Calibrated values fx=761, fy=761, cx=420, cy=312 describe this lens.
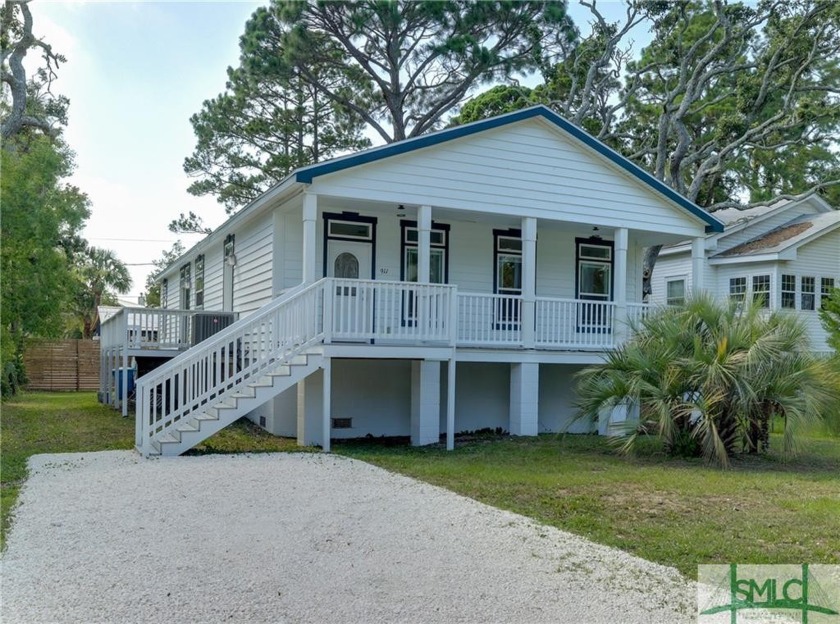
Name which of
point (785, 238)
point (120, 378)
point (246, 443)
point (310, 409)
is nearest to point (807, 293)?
point (785, 238)

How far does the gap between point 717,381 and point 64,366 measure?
22.4 m

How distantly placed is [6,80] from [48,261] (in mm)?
12242

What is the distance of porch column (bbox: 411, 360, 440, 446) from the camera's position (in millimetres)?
11766

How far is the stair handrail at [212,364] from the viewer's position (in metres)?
9.28

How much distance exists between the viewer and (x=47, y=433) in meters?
12.0

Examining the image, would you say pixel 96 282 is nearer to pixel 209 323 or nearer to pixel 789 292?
pixel 209 323

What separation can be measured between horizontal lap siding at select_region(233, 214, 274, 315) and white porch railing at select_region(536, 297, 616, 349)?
466 centimetres

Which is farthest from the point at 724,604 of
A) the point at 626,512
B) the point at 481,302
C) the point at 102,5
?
the point at 102,5

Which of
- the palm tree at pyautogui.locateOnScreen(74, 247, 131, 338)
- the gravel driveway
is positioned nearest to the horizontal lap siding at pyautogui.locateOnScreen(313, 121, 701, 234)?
the gravel driveway

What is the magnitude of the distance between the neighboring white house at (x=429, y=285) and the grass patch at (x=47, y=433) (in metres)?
1.19

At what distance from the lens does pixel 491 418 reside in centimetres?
1416

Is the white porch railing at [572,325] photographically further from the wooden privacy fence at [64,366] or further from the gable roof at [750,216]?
the wooden privacy fence at [64,366]

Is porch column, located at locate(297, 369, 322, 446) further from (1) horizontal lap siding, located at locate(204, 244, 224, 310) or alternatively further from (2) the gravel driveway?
(1) horizontal lap siding, located at locate(204, 244, 224, 310)

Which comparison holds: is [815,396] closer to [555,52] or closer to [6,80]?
[555,52]
